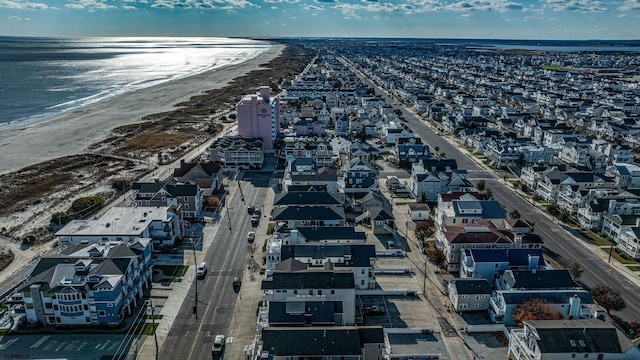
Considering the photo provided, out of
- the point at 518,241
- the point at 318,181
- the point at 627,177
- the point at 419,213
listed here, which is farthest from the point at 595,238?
the point at 318,181

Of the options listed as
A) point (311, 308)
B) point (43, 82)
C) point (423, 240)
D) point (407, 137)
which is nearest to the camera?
point (311, 308)

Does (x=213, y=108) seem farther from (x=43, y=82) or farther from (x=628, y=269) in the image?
(x=628, y=269)

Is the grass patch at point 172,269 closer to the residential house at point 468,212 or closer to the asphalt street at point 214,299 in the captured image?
the asphalt street at point 214,299

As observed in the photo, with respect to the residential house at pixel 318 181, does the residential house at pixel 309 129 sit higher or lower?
higher

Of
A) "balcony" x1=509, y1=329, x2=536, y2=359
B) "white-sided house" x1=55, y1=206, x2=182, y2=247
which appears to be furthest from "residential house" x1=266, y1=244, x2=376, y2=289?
"white-sided house" x1=55, y1=206, x2=182, y2=247

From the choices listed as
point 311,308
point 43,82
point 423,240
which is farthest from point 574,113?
point 43,82

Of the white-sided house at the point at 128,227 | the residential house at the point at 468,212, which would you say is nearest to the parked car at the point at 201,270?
the white-sided house at the point at 128,227

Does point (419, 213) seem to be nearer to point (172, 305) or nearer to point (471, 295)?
point (471, 295)
